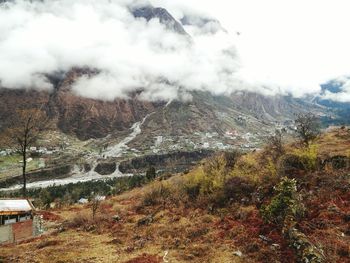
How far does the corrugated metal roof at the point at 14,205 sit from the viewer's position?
44.8 m

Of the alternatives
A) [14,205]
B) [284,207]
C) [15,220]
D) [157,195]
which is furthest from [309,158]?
[14,205]

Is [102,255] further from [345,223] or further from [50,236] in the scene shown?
[345,223]

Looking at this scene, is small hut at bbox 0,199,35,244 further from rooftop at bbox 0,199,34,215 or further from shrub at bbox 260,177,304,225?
shrub at bbox 260,177,304,225

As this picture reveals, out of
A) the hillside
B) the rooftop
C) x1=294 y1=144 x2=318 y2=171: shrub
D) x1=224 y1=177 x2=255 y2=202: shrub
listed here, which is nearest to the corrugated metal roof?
the rooftop

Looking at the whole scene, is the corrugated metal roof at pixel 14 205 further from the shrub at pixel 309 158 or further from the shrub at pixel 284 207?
the shrub at pixel 309 158

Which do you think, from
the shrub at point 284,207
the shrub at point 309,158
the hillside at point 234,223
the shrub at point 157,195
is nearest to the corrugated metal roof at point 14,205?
the hillside at point 234,223

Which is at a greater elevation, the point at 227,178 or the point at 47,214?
the point at 227,178

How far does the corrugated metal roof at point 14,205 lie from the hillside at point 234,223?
579cm

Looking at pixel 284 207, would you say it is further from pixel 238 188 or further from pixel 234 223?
pixel 238 188

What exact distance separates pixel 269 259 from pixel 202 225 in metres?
13.0

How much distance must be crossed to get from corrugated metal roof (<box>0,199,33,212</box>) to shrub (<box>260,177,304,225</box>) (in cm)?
3179

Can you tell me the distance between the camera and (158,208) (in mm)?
Result: 53250

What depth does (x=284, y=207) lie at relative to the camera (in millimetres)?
32031

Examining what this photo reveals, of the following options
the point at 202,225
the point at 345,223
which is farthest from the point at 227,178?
the point at 345,223
